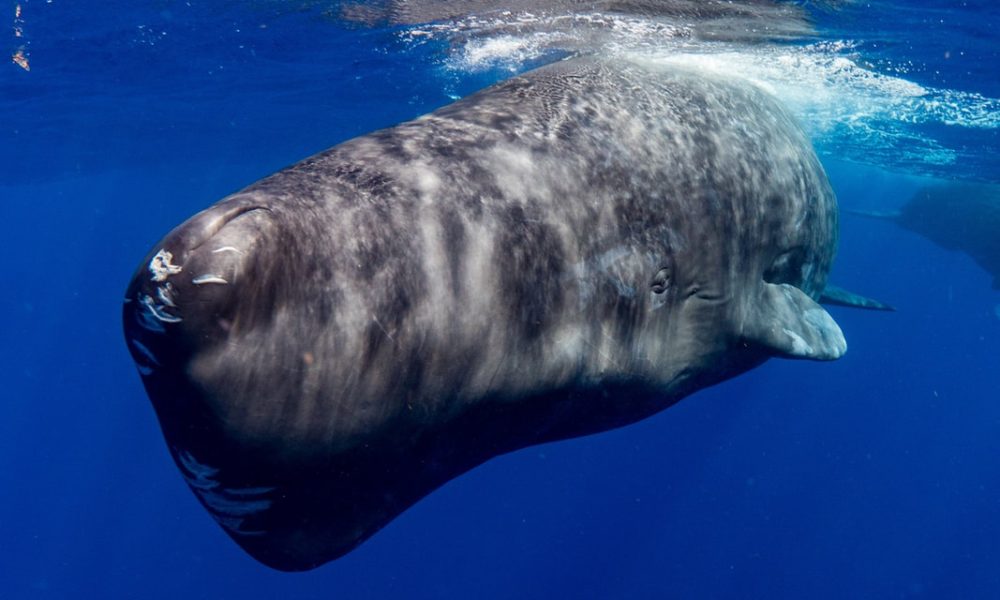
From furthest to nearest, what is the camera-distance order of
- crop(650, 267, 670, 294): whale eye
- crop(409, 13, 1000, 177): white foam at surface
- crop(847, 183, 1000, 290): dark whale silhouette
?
crop(847, 183, 1000, 290): dark whale silhouette < crop(409, 13, 1000, 177): white foam at surface < crop(650, 267, 670, 294): whale eye

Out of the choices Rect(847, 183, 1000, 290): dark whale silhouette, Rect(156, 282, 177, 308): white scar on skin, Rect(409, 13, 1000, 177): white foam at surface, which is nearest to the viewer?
Rect(156, 282, 177, 308): white scar on skin

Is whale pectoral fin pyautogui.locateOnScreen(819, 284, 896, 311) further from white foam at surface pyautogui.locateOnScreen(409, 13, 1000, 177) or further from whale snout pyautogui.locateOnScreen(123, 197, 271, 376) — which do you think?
whale snout pyautogui.locateOnScreen(123, 197, 271, 376)

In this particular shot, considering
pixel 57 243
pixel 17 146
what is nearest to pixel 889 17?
pixel 17 146

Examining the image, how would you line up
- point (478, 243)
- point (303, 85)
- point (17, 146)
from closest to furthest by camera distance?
1. point (478, 243)
2. point (303, 85)
3. point (17, 146)

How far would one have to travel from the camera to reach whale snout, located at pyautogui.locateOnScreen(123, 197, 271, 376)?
244 cm

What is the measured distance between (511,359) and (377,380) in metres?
0.80

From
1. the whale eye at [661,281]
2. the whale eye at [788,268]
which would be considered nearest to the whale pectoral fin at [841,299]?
the whale eye at [788,268]

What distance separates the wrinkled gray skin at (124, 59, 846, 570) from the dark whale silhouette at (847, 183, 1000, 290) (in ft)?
75.1

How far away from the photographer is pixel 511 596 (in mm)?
40562

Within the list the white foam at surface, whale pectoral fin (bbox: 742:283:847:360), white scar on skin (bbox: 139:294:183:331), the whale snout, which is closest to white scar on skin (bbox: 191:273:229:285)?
the whale snout

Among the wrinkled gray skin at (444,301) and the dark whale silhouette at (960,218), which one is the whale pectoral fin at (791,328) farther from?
the dark whale silhouette at (960,218)

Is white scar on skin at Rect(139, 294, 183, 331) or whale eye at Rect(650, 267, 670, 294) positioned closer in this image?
white scar on skin at Rect(139, 294, 183, 331)

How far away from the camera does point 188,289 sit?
7.97ft

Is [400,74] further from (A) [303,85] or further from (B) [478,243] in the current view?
(B) [478,243]
